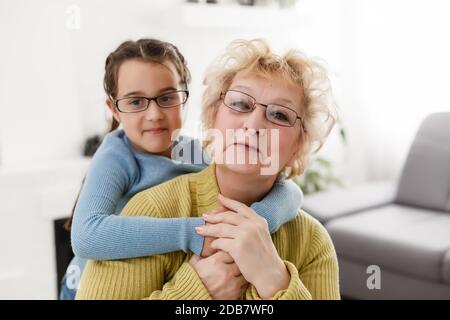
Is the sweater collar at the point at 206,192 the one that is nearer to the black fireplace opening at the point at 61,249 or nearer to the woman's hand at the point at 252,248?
the woman's hand at the point at 252,248

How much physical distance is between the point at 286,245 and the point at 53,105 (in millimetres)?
634

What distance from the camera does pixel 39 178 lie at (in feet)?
3.54

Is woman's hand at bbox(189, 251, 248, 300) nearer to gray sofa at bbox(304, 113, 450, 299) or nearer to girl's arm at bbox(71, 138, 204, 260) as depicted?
girl's arm at bbox(71, 138, 204, 260)

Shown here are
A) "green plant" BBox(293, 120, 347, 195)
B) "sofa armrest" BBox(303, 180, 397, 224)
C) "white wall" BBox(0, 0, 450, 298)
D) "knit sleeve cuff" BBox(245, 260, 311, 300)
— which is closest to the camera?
"knit sleeve cuff" BBox(245, 260, 311, 300)

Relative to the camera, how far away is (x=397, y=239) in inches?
67.9

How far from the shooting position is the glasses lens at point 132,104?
693 mm

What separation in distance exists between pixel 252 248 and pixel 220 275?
5cm

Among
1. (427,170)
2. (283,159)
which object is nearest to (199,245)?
(283,159)

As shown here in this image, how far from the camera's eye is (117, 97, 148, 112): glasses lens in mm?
693

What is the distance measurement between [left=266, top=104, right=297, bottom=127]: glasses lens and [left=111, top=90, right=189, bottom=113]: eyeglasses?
123mm

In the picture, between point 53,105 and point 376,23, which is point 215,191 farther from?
point 376,23

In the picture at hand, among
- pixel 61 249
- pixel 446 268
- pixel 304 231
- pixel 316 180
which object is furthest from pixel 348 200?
pixel 304 231

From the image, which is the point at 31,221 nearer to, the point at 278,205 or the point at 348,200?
the point at 278,205

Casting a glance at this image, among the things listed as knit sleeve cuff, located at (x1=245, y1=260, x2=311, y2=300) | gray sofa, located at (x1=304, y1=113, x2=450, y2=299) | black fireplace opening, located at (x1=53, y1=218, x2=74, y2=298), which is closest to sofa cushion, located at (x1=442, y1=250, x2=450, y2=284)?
gray sofa, located at (x1=304, y1=113, x2=450, y2=299)
